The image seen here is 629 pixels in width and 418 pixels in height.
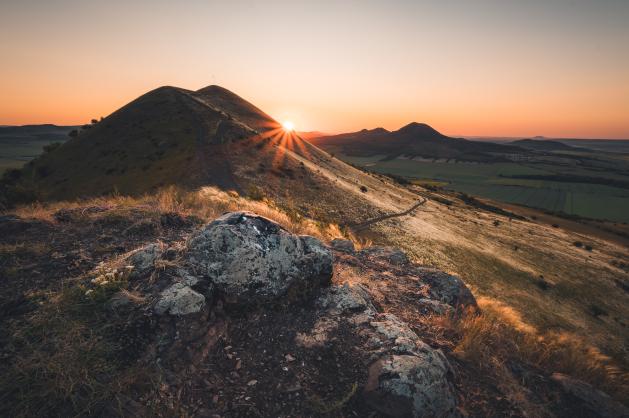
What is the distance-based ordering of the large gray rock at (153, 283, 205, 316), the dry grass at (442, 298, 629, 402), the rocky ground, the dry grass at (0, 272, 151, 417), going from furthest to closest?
the dry grass at (442, 298, 629, 402)
the large gray rock at (153, 283, 205, 316)
the rocky ground
the dry grass at (0, 272, 151, 417)

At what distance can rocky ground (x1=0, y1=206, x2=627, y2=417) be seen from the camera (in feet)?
14.1

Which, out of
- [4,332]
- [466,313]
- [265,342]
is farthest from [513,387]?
[4,332]

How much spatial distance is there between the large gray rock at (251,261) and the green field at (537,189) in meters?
119

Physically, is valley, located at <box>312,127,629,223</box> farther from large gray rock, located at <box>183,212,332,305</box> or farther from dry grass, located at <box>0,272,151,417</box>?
dry grass, located at <box>0,272,151,417</box>

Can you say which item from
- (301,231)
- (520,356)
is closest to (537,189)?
(301,231)

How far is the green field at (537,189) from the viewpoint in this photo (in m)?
98.2

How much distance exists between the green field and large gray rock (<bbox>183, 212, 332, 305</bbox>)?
11917cm

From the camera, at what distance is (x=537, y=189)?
125375 mm

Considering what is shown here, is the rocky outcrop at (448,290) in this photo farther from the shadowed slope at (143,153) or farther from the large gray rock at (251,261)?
the shadowed slope at (143,153)

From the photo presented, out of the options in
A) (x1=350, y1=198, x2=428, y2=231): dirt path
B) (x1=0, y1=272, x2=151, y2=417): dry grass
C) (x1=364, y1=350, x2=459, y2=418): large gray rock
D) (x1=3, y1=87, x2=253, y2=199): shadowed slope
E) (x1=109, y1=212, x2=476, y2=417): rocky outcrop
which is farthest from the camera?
(x1=3, y1=87, x2=253, y2=199): shadowed slope

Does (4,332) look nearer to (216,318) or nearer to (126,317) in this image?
(126,317)

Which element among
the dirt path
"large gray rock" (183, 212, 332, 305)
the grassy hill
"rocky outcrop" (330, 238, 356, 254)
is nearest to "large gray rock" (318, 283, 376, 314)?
"large gray rock" (183, 212, 332, 305)

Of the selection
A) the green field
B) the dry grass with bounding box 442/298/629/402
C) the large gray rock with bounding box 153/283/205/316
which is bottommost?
the green field

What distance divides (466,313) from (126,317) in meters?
8.93
